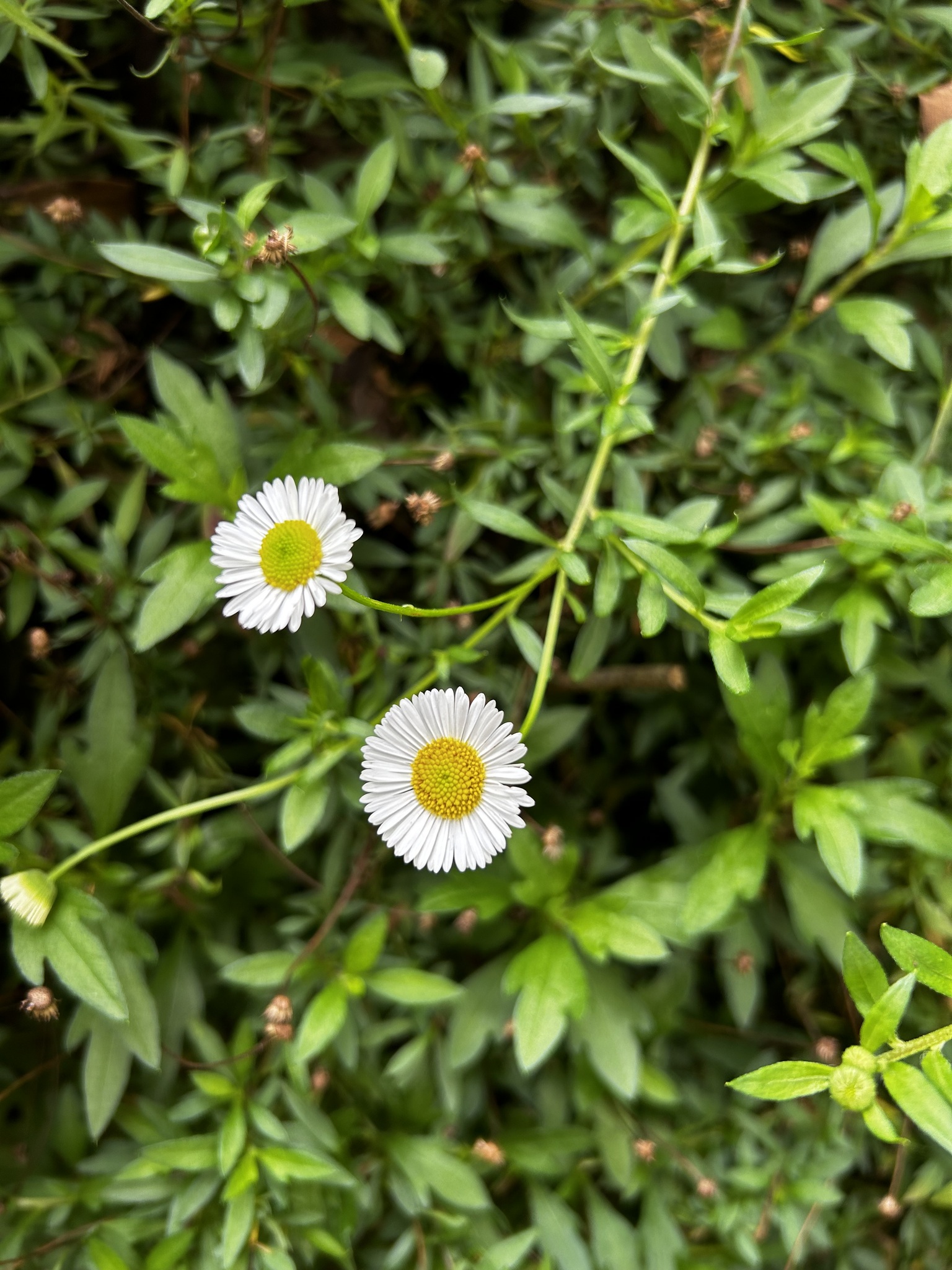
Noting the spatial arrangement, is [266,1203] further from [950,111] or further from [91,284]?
[950,111]

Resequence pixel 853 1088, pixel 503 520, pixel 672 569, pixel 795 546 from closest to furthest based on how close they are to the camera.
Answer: pixel 853 1088 → pixel 672 569 → pixel 503 520 → pixel 795 546

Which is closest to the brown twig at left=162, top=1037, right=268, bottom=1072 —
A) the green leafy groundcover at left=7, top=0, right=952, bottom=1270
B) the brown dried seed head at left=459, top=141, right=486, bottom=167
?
the green leafy groundcover at left=7, top=0, right=952, bottom=1270

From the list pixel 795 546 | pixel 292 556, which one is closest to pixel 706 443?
pixel 795 546

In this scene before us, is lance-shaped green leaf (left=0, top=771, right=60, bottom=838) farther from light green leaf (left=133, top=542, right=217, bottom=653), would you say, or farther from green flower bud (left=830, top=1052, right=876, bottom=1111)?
green flower bud (left=830, top=1052, right=876, bottom=1111)

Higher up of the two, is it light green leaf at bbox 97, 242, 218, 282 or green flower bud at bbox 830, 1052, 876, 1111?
light green leaf at bbox 97, 242, 218, 282

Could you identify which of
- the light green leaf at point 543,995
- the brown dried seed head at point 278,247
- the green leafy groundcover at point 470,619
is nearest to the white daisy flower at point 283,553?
the green leafy groundcover at point 470,619

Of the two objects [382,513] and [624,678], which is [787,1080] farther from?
[382,513]
